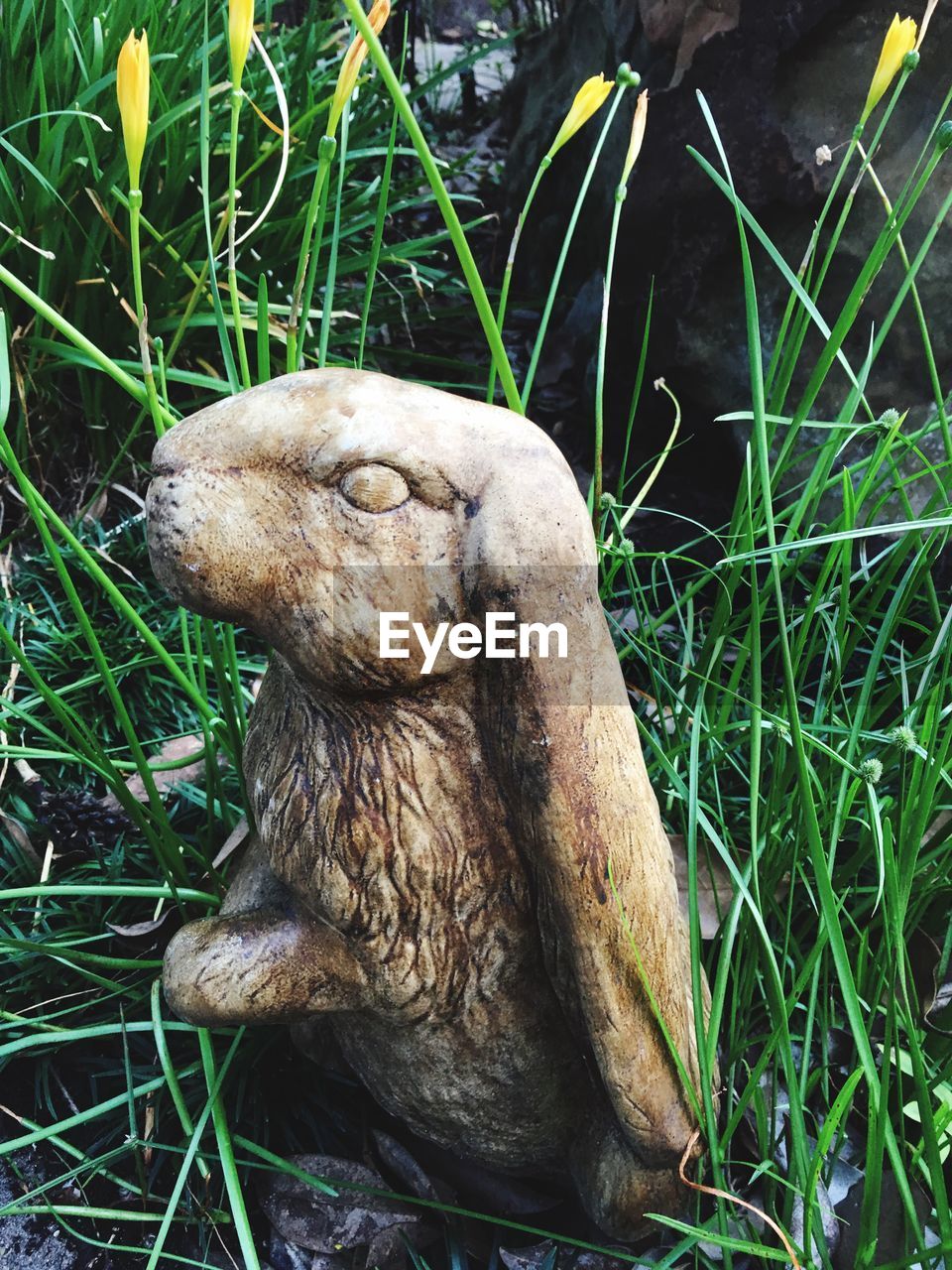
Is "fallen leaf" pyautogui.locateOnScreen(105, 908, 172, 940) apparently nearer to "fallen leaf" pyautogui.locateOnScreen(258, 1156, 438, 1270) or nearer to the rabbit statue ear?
"fallen leaf" pyautogui.locateOnScreen(258, 1156, 438, 1270)

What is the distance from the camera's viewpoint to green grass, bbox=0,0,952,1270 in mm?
Answer: 1320

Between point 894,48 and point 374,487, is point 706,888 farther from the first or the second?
point 894,48

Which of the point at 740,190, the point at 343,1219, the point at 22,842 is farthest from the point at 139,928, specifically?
the point at 740,190

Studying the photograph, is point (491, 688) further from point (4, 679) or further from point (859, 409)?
point (859, 409)

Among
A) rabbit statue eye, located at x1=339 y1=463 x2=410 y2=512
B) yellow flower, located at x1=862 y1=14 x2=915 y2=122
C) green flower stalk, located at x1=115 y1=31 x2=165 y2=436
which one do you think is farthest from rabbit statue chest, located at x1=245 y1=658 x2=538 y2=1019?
yellow flower, located at x1=862 y1=14 x2=915 y2=122

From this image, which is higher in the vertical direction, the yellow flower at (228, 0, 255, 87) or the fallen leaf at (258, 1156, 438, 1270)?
the yellow flower at (228, 0, 255, 87)

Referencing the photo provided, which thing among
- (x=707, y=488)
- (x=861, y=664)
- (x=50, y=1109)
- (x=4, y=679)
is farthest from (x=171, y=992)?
(x=707, y=488)

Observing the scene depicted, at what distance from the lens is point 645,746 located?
190cm

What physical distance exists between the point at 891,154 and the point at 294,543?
1841mm

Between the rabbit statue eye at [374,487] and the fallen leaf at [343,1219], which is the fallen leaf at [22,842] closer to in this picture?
the fallen leaf at [343,1219]

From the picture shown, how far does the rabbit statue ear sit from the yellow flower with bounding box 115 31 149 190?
52 cm

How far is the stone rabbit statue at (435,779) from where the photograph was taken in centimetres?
105

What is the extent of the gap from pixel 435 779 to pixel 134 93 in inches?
28.7

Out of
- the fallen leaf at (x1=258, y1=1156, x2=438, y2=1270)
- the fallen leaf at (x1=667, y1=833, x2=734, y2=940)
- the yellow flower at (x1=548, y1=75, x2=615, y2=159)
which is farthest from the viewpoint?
the fallen leaf at (x1=667, y1=833, x2=734, y2=940)
